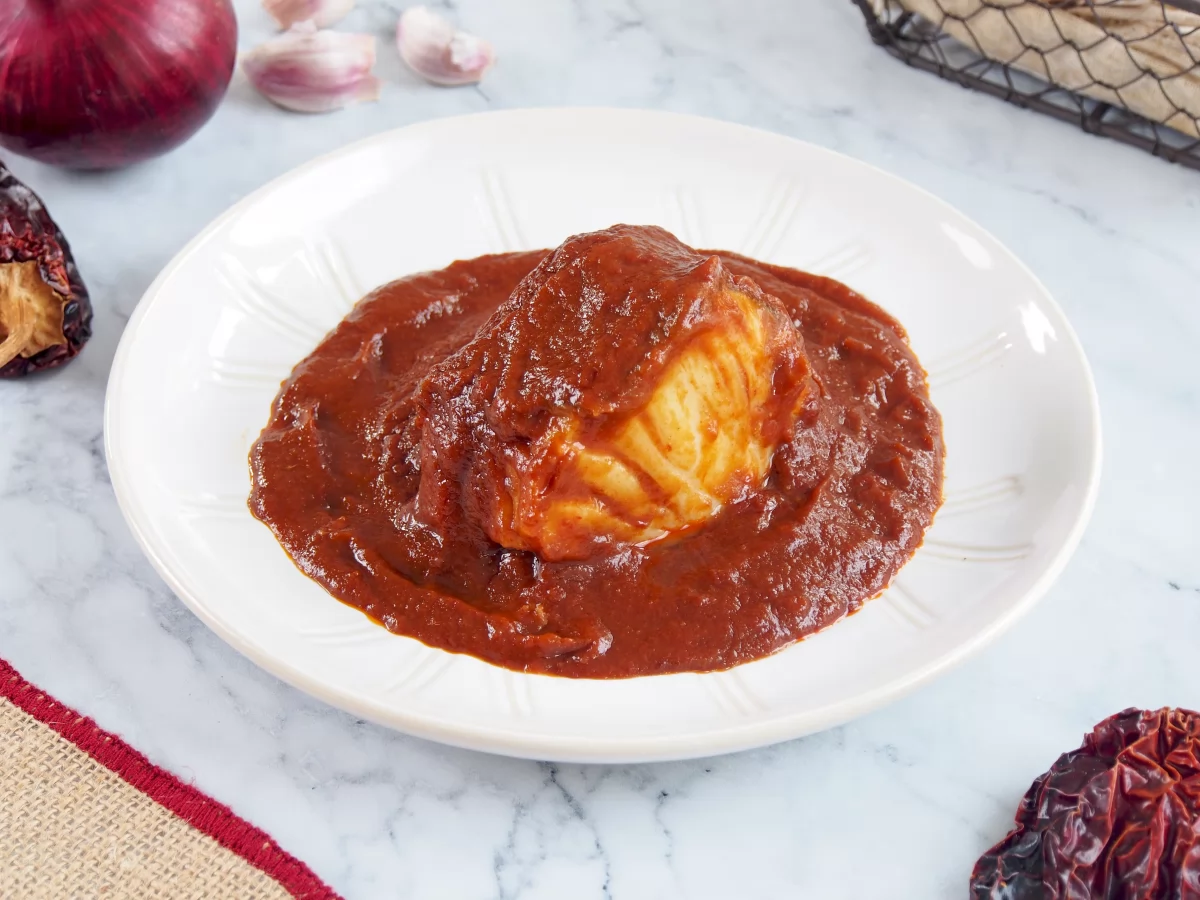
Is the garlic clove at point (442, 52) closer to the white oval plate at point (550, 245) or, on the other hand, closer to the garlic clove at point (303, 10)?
the garlic clove at point (303, 10)

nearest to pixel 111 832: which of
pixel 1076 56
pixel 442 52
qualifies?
pixel 442 52

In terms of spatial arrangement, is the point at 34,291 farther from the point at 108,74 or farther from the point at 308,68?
the point at 308,68

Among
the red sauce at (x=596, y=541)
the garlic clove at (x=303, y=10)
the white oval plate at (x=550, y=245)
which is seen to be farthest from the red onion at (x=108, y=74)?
the red sauce at (x=596, y=541)

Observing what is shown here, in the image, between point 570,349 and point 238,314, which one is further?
point 238,314

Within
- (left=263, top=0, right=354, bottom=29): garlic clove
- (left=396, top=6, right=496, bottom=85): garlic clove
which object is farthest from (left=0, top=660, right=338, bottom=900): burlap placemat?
(left=263, top=0, right=354, bottom=29): garlic clove

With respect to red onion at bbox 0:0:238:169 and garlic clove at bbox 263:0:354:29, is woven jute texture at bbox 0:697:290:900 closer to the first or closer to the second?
red onion at bbox 0:0:238:169

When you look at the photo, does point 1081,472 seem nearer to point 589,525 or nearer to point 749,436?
point 749,436

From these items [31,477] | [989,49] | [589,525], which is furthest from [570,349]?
[989,49]

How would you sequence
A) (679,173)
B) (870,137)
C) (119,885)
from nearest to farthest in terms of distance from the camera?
(119,885)
(679,173)
(870,137)
